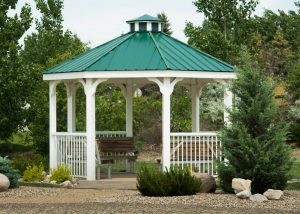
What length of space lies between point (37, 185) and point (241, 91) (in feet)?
18.2

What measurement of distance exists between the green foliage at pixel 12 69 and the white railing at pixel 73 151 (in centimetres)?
438

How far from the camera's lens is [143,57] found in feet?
71.7

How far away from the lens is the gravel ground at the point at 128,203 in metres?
14.9

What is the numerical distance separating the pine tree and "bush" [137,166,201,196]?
958 mm

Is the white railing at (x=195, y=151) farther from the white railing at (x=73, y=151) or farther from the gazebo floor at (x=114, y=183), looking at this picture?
the white railing at (x=73, y=151)

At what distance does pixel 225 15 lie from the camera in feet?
112

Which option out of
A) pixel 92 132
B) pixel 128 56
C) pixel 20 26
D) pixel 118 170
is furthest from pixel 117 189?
pixel 20 26

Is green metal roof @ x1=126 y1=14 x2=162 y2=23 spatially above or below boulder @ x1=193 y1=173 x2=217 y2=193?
above

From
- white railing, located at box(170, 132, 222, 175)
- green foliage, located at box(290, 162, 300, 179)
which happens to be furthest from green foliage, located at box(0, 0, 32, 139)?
green foliage, located at box(290, 162, 300, 179)

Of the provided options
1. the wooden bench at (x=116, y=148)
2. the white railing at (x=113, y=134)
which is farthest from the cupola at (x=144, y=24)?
the white railing at (x=113, y=134)

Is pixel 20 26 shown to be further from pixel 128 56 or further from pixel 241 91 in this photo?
pixel 241 91

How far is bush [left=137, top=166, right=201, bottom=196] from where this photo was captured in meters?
17.0

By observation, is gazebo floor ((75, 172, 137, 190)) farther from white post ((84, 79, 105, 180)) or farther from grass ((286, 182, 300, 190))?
grass ((286, 182, 300, 190))

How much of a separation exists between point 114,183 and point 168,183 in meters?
3.92
